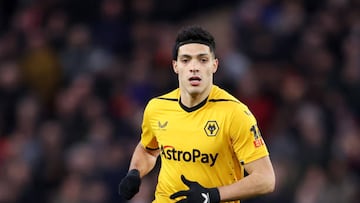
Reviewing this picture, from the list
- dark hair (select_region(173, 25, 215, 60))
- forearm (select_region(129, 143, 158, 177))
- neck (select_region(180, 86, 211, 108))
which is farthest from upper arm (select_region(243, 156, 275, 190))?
forearm (select_region(129, 143, 158, 177))

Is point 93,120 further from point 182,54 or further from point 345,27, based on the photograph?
point 182,54

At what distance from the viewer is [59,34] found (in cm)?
1612

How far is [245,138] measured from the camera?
7.91m

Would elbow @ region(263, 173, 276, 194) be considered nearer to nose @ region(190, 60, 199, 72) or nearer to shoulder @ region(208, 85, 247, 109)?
shoulder @ region(208, 85, 247, 109)

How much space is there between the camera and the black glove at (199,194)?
25.4 feet

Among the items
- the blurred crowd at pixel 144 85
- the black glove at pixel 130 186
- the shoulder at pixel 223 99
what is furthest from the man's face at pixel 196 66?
the blurred crowd at pixel 144 85

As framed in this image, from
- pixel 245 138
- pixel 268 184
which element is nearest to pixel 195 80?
pixel 245 138

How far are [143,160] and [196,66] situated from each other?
3.77ft

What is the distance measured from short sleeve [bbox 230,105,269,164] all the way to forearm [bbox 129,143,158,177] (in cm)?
104

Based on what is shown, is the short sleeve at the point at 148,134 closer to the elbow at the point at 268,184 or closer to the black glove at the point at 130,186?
the black glove at the point at 130,186

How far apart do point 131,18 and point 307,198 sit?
4.55 meters

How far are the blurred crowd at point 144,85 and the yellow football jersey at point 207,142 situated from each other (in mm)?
4393

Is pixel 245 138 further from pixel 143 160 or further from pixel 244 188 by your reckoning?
pixel 143 160

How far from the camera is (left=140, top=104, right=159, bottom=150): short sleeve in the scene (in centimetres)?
862
